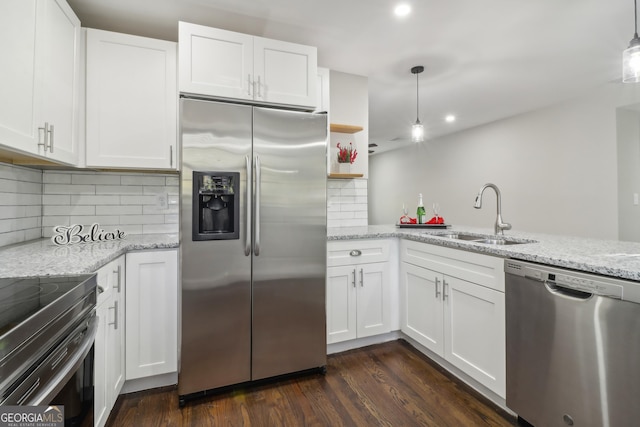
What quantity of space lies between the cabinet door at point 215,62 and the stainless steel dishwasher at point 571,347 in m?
1.95

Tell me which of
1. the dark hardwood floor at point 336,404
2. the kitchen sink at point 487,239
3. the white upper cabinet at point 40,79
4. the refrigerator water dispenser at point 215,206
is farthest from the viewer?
the kitchen sink at point 487,239

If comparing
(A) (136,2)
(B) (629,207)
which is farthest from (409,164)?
(A) (136,2)

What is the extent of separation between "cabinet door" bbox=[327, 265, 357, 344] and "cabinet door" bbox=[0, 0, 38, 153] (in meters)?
1.87

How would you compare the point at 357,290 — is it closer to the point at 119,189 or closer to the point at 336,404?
the point at 336,404

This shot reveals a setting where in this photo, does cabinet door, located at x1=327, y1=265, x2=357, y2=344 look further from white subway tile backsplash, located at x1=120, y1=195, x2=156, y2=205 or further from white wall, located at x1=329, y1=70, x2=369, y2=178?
white subway tile backsplash, located at x1=120, y1=195, x2=156, y2=205

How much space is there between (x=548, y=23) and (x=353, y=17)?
4.64 ft

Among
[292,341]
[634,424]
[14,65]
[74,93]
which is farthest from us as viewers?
[292,341]

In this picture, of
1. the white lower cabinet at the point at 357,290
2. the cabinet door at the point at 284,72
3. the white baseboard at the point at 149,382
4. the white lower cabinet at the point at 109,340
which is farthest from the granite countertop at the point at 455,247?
the cabinet door at the point at 284,72

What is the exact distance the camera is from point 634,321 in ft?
3.74

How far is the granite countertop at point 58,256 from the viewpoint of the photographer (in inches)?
45.8

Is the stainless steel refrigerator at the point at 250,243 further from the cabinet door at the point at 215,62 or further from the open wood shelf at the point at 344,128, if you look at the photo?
the open wood shelf at the point at 344,128

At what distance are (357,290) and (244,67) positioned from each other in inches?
71.5

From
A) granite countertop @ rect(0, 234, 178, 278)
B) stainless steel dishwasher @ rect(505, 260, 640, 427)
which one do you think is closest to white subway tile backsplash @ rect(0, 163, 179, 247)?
granite countertop @ rect(0, 234, 178, 278)

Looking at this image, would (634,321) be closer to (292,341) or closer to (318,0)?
(292,341)
